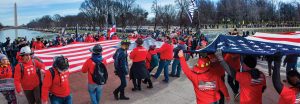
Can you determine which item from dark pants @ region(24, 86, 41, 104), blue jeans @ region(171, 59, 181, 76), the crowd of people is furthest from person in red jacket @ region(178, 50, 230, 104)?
blue jeans @ region(171, 59, 181, 76)

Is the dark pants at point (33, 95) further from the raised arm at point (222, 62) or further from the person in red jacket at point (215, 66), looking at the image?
the raised arm at point (222, 62)

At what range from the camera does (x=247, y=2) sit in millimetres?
91500

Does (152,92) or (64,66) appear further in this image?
(152,92)

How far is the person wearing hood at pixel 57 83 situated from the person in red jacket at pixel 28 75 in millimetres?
1388

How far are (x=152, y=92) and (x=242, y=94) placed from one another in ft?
17.6

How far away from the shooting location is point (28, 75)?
7.93 meters

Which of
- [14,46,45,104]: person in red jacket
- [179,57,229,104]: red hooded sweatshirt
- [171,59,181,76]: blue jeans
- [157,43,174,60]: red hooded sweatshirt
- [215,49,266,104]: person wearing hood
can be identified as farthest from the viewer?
[171,59,181,76]: blue jeans

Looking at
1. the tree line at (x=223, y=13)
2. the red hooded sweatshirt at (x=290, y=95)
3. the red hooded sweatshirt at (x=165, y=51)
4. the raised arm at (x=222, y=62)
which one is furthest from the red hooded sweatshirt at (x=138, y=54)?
the tree line at (x=223, y=13)

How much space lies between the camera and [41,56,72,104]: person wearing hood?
20.8 feet

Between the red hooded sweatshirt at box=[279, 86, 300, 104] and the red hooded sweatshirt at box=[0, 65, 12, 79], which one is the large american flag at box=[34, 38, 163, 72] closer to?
the red hooded sweatshirt at box=[0, 65, 12, 79]

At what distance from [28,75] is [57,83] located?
1741 millimetres

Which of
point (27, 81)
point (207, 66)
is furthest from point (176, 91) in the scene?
point (207, 66)

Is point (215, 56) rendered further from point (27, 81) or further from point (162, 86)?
point (162, 86)

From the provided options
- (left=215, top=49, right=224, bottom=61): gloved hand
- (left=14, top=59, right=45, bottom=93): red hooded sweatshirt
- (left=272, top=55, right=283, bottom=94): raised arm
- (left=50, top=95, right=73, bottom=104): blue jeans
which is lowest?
(left=50, top=95, right=73, bottom=104): blue jeans
